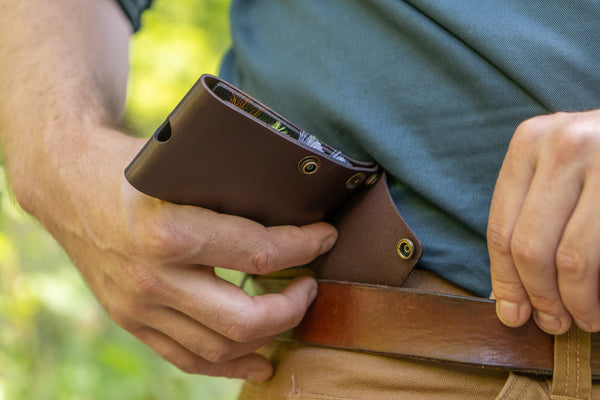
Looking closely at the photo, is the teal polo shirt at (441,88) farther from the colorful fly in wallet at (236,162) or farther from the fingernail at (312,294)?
the fingernail at (312,294)

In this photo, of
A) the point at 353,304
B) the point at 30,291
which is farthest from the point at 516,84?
the point at 30,291

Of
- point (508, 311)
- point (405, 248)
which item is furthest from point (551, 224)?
point (405, 248)

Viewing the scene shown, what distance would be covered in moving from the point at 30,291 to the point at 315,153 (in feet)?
8.20

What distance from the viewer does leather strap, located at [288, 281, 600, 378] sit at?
0.84 metres

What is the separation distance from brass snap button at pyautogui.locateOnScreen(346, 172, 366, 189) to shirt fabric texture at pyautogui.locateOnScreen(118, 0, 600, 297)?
45 mm

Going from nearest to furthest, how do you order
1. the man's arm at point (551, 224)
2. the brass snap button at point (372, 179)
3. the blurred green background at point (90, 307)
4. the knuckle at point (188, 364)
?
the man's arm at point (551, 224)
the brass snap button at point (372, 179)
the knuckle at point (188, 364)
the blurred green background at point (90, 307)

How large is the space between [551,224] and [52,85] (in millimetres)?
1030

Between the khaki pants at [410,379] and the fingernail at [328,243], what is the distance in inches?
7.4

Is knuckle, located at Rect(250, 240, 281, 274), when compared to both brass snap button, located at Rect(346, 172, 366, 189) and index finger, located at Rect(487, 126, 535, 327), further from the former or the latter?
index finger, located at Rect(487, 126, 535, 327)

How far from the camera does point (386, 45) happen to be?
1.01 metres

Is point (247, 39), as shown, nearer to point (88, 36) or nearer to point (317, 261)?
point (88, 36)

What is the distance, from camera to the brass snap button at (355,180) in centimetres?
98

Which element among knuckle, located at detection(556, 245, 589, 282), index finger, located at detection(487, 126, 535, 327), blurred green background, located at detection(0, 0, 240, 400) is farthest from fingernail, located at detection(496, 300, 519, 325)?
blurred green background, located at detection(0, 0, 240, 400)

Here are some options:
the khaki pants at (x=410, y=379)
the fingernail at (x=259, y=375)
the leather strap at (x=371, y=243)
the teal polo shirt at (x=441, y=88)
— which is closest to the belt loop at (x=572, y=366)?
the khaki pants at (x=410, y=379)
